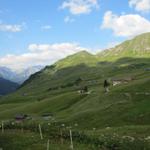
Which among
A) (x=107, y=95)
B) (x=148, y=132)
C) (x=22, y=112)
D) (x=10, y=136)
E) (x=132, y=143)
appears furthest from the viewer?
(x=22, y=112)

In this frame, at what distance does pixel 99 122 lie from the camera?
9456 cm

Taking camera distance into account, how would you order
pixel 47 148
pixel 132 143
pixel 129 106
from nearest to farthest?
pixel 47 148 < pixel 132 143 < pixel 129 106

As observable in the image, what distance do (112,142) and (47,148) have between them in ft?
34.0

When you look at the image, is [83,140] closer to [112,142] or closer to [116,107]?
[112,142]

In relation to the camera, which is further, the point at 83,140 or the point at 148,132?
the point at 148,132

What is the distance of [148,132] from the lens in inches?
2498

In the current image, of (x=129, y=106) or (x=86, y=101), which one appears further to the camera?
(x=86, y=101)

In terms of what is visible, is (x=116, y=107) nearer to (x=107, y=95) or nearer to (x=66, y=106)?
(x=107, y=95)

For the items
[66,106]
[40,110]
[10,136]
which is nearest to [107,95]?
[66,106]

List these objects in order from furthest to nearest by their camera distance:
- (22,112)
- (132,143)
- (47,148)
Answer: (22,112) → (132,143) → (47,148)

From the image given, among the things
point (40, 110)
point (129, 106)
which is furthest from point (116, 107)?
point (40, 110)

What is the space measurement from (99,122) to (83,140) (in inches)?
1705

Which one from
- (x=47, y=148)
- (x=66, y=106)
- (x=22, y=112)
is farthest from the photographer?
(x=22, y=112)

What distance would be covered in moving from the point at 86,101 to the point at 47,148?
315 ft
